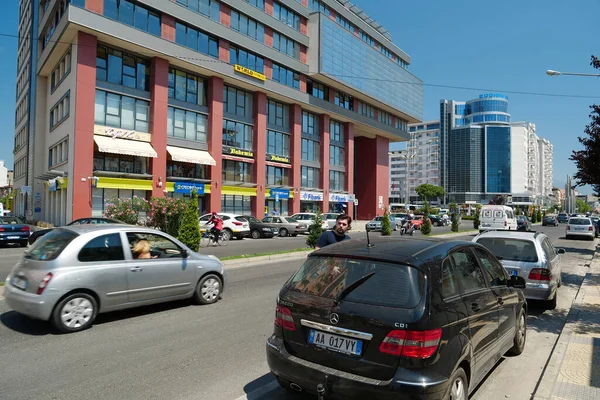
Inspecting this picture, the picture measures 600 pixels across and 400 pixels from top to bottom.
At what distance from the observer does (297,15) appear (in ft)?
147

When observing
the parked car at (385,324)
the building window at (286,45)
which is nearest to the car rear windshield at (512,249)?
the parked car at (385,324)

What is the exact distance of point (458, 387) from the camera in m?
3.25

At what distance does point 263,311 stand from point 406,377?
4580mm

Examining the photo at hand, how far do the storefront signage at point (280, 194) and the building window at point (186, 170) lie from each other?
8.46m

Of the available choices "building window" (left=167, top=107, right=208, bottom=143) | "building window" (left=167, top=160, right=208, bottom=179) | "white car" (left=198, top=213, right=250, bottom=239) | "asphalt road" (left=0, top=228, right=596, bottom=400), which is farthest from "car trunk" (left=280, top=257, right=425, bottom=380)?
"building window" (left=167, top=107, right=208, bottom=143)

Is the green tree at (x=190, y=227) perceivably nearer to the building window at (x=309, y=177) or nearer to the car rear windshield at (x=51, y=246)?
the car rear windshield at (x=51, y=246)

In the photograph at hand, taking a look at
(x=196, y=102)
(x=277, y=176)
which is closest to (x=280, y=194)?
(x=277, y=176)

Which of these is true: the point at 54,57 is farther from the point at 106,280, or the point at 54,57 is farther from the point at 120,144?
the point at 106,280

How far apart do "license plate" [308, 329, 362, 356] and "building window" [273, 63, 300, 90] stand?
4057cm

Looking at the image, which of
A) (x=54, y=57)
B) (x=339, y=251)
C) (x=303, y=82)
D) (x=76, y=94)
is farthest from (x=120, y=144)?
(x=339, y=251)

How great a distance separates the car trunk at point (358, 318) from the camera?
9.84ft

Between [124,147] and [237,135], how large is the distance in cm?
1244

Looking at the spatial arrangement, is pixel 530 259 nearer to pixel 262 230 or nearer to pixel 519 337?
pixel 519 337

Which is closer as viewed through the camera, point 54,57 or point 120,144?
point 120,144
